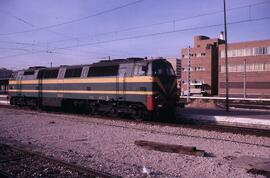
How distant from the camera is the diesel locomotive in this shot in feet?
63.6

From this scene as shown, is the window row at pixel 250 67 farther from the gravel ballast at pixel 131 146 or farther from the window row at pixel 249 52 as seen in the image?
the gravel ballast at pixel 131 146

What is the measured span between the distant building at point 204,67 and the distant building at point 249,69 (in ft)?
20.9

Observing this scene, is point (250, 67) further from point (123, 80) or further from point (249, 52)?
point (123, 80)

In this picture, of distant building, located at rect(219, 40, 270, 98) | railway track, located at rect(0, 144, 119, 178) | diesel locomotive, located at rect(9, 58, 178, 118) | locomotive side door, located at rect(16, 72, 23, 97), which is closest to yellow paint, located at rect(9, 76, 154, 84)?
diesel locomotive, located at rect(9, 58, 178, 118)

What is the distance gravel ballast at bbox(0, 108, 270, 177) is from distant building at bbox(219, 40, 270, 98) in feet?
201

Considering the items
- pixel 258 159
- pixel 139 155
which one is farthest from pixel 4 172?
pixel 258 159

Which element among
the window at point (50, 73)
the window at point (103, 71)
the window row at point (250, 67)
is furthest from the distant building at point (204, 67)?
the window at point (103, 71)

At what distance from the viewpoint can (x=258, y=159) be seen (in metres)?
10.1

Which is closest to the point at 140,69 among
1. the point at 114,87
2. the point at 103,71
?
the point at 114,87

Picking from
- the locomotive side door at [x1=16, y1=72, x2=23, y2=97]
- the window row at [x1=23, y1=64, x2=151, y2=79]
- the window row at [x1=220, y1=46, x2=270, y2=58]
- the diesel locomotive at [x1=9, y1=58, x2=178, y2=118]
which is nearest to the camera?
the diesel locomotive at [x1=9, y1=58, x2=178, y2=118]

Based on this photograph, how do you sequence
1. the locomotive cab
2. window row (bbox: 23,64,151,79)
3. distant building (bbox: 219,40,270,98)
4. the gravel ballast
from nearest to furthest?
the gravel ballast < the locomotive cab < window row (bbox: 23,64,151,79) < distant building (bbox: 219,40,270,98)

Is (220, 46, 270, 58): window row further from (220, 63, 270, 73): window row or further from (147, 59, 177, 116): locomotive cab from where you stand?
(147, 59, 177, 116): locomotive cab

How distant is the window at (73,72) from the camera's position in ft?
80.1

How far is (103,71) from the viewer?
22.2 metres
